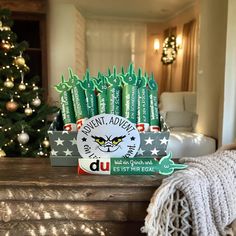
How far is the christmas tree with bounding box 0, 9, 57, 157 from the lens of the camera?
6.73 feet

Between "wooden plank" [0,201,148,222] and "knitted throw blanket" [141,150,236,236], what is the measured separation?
0.28ft

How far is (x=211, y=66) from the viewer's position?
A: 2.97 metres

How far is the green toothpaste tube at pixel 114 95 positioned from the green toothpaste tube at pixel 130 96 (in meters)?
0.01

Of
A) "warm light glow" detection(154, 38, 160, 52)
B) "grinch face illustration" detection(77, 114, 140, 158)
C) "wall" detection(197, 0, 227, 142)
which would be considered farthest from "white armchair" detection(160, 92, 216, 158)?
"warm light glow" detection(154, 38, 160, 52)

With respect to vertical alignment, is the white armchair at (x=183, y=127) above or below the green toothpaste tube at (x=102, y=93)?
below

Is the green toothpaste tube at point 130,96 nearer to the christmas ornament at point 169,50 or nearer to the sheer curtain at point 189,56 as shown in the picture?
the sheer curtain at point 189,56

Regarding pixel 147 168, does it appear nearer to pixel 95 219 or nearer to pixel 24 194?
pixel 95 219

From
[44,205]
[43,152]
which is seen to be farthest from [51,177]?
[43,152]

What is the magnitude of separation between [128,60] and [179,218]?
513 cm

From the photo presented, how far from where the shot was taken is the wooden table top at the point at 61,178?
Answer: 0.64 metres

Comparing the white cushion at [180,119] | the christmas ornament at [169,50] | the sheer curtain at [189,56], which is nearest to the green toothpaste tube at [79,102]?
the white cushion at [180,119]

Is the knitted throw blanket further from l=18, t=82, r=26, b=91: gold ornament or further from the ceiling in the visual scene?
the ceiling

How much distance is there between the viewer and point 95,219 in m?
0.67

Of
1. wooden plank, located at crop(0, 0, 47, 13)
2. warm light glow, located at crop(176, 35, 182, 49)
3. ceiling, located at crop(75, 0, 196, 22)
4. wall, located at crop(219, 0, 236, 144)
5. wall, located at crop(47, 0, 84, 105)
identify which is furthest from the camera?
warm light glow, located at crop(176, 35, 182, 49)
